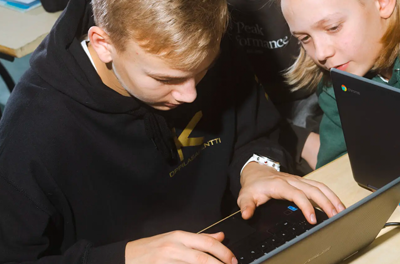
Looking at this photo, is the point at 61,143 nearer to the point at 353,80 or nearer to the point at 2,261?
the point at 2,261

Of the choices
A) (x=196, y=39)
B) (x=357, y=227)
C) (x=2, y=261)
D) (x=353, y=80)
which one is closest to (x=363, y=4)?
(x=353, y=80)

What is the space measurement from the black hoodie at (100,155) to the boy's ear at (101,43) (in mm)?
63

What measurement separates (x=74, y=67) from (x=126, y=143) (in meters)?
0.21

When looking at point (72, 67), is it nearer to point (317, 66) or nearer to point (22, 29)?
point (317, 66)

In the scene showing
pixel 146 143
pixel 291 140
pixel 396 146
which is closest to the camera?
pixel 396 146

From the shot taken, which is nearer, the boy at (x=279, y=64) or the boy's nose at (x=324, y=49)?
the boy's nose at (x=324, y=49)

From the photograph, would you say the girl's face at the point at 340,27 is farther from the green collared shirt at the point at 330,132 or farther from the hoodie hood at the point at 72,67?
the hoodie hood at the point at 72,67

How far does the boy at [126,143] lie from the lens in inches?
32.0

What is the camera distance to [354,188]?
964mm

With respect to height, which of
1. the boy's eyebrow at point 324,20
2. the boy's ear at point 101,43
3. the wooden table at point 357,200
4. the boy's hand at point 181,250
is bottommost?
the wooden table at point 357,200

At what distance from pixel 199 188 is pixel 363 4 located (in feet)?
1.96

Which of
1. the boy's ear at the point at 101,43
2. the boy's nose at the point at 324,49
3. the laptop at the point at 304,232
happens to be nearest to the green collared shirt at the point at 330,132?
the boy's nose at the point at 324,49

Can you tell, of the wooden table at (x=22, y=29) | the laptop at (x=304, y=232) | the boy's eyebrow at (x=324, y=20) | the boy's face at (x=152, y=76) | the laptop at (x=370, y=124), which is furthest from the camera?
the wooden table at (x=22, y=29)

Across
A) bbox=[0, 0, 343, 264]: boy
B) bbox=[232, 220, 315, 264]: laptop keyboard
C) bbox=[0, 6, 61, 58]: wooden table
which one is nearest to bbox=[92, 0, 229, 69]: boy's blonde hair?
bbox=[0, 0, 343, 264]: boy
